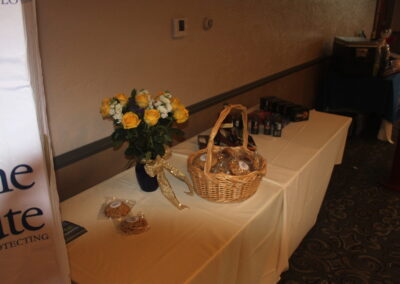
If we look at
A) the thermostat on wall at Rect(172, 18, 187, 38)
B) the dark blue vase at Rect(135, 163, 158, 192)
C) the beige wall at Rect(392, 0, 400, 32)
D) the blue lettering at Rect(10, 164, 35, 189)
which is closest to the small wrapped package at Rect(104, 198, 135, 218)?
the dark blue vase at Rect(135, 163, 158, 192)

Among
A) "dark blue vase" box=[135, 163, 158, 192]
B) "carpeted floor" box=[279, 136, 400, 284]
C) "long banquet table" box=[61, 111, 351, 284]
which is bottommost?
"carpeted floor" box=[279, 136, 400, 284]

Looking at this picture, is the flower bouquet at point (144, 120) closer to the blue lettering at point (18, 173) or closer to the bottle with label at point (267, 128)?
the blue lettering at point (18, 173)

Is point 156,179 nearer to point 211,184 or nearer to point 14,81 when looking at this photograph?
point 211,184

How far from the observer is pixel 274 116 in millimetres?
1873

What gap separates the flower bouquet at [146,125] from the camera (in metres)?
1.08

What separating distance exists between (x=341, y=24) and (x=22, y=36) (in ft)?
12.3

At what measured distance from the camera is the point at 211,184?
3.67ft

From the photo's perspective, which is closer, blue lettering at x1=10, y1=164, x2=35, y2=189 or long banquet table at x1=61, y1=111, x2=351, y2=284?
blue lettering at x1=10, y1=164, x2=35, y2=189

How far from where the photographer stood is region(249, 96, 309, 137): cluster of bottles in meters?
1.79

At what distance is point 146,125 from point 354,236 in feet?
4.94

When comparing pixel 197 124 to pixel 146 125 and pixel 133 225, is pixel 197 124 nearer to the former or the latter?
pixel 146 125

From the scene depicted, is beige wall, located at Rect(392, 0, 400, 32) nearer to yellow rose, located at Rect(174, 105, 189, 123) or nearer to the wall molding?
the wall molding

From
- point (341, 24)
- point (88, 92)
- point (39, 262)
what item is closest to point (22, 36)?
point (39, 262)

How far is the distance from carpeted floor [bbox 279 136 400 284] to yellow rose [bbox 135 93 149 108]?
1122mm
